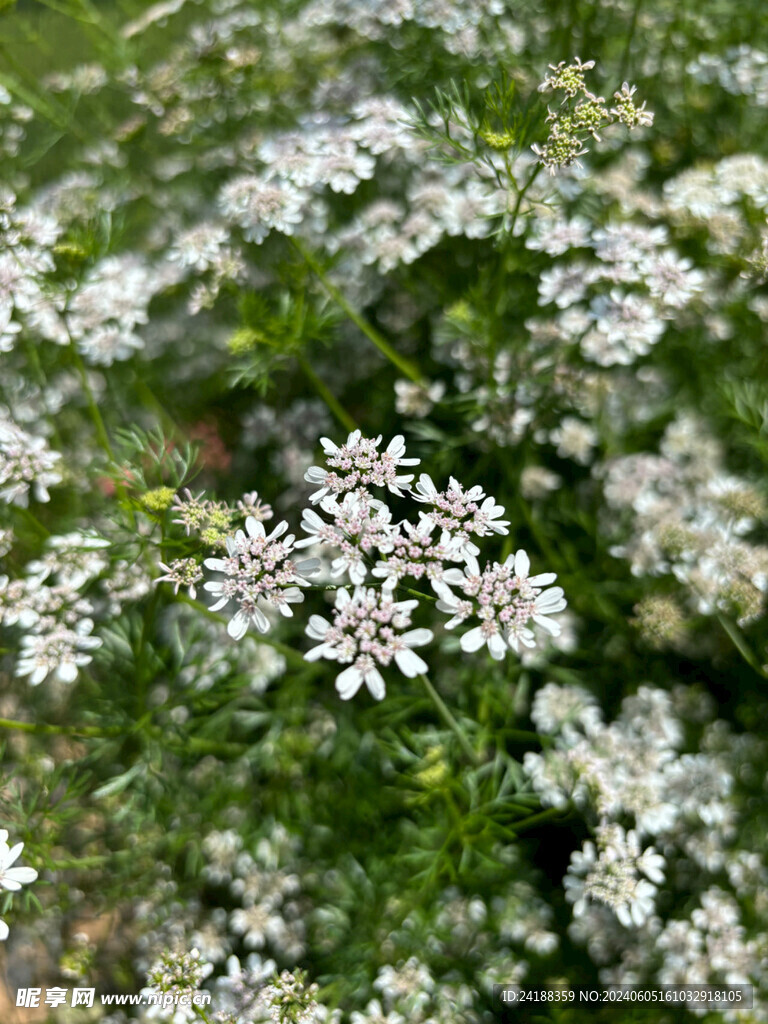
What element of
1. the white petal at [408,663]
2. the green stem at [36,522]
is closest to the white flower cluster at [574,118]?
the white petal at [408,663]

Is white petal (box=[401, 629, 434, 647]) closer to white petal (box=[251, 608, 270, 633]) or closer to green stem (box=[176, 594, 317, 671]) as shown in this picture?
white petal (box=[251, 608, 270, 633])

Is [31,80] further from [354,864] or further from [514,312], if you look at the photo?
[354,864]

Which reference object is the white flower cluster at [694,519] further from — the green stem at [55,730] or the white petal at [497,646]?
the green stem at [55,730]

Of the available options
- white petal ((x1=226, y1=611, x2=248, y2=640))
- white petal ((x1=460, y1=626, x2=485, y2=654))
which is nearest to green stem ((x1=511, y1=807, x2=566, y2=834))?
white petal ((x1=460, y1=626, x2=485, y2=654))

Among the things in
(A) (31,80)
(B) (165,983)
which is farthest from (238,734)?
(A) (31,80)

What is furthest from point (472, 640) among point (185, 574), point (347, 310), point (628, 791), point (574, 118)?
point (574, 118)
